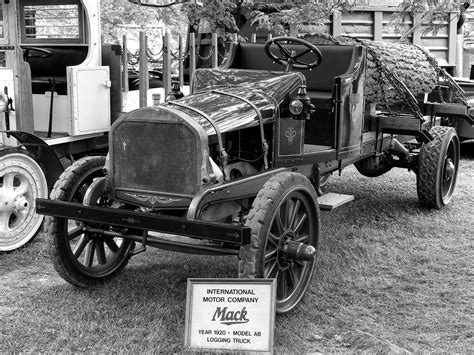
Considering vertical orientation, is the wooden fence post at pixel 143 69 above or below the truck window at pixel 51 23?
below

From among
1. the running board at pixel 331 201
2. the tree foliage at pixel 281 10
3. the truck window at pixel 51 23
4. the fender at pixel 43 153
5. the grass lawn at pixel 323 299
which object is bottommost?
the grass lawn at pixel 323 299

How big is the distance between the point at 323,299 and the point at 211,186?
3.76ft

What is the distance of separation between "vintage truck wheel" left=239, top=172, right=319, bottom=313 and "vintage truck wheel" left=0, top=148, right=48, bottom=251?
2.35 meters

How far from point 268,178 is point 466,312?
59.8 inches

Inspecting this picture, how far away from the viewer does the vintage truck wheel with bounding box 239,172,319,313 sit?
3.69 m

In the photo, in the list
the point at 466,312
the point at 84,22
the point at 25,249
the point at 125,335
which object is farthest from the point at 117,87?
the point at 466,312

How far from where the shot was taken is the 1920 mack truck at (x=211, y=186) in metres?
3.85

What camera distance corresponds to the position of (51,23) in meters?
6.65

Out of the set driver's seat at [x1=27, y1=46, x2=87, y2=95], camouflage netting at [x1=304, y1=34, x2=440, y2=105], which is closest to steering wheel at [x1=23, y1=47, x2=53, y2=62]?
driver's seat at [x1=27, y1=46, x2=87, y2=95]

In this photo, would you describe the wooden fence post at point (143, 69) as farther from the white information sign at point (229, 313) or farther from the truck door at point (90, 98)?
the white information sign at point (229, 313)

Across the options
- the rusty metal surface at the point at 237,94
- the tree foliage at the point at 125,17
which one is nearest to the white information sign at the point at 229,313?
the rusty metal surface at the point at 237,94

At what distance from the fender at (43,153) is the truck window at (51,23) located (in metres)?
1.22

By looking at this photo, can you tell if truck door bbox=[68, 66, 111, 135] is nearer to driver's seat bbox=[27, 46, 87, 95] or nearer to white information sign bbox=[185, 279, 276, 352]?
driver's seat bbox=[27, 46, 87, 95]

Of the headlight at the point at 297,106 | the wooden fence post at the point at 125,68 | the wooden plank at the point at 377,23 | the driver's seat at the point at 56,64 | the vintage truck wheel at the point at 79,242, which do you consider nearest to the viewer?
the vintage truck wheel at the point at 79,242
